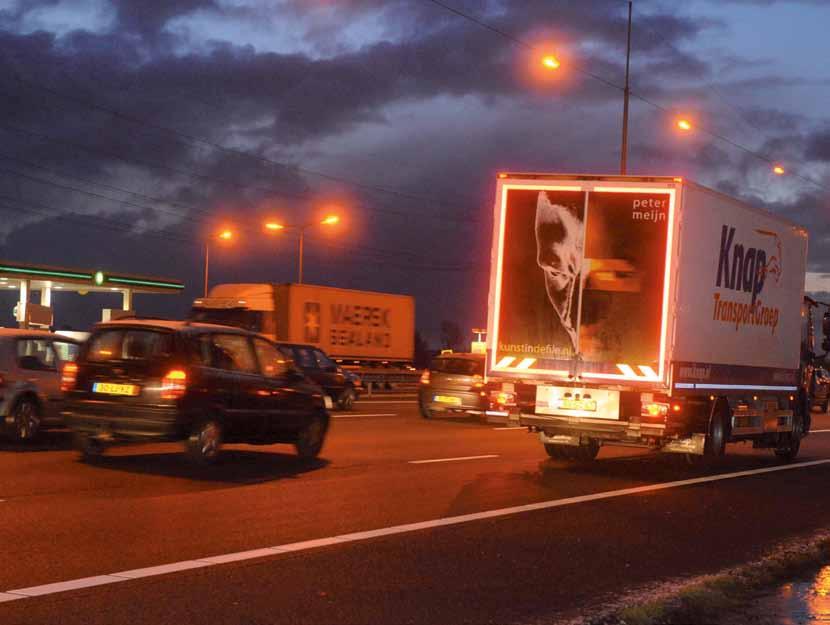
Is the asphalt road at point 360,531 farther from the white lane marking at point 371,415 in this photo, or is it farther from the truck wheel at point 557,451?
the white lane marking at point 371,415

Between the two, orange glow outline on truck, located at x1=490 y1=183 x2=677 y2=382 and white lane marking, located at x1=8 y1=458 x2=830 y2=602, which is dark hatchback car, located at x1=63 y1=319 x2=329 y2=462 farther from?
white lane marking, located at x1=8 y1=458 x2=830 y2=602

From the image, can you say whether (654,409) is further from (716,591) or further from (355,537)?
(716,591)

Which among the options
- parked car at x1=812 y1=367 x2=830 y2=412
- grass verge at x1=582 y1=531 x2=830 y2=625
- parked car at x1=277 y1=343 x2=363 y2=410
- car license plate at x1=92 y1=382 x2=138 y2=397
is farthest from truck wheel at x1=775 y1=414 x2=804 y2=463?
parked car at x1=812 y1=367 x2=830 y2=412

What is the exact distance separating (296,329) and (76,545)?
95.9ft

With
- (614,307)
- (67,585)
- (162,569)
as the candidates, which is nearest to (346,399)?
(614,307)

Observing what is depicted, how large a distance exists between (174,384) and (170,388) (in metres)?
0.06

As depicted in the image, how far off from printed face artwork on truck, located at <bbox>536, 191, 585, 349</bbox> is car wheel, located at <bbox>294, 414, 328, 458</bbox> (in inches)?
138

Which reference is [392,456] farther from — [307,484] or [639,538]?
[639,538]

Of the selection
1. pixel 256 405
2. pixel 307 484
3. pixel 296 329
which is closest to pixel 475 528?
pixel 307 484

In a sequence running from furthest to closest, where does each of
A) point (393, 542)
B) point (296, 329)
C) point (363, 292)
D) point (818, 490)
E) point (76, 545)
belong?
point (363, 292), point (296, 329), point (818, 490), point (393, 542), point (76, 545)

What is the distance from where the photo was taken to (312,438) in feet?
52.3

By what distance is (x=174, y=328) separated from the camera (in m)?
14.0

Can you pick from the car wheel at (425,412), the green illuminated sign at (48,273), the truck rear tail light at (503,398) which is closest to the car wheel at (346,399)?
the car wheel at (425,412)

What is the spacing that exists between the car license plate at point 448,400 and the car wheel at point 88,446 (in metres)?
11.2
